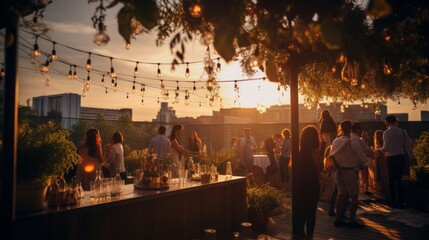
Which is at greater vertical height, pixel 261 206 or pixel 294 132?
pixel 294 132

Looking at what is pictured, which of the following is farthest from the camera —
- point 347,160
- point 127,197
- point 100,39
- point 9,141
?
point 347,160

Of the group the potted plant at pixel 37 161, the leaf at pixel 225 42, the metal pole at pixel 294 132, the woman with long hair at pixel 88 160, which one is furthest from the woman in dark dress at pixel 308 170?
the leaf at pixel 225 42

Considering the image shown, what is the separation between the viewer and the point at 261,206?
5.48 metres

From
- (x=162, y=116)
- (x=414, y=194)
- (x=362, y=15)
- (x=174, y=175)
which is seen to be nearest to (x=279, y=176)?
(x=414, y=194)

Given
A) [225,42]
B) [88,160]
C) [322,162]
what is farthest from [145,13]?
→ [322,162]

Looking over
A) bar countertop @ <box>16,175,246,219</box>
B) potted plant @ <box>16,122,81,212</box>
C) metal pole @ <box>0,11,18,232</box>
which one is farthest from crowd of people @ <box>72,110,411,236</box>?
metal pole @ <box>0,11,18,232</box>

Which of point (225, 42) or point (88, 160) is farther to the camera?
point (88, 160)

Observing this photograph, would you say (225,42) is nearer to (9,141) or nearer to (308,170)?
(9,141)

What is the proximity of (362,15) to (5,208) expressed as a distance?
4.44 meters

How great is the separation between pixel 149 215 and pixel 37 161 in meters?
1.53

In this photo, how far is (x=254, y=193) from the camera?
19.0 feet

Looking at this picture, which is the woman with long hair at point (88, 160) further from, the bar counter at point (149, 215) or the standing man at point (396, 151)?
the standing man at point (396, 151)

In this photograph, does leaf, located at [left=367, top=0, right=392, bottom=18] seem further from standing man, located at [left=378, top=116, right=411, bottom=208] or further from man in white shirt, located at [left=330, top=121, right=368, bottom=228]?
standing man, located at [left=378, top=116, right=411, bottom=208]

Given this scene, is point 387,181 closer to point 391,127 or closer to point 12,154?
point 391,127
